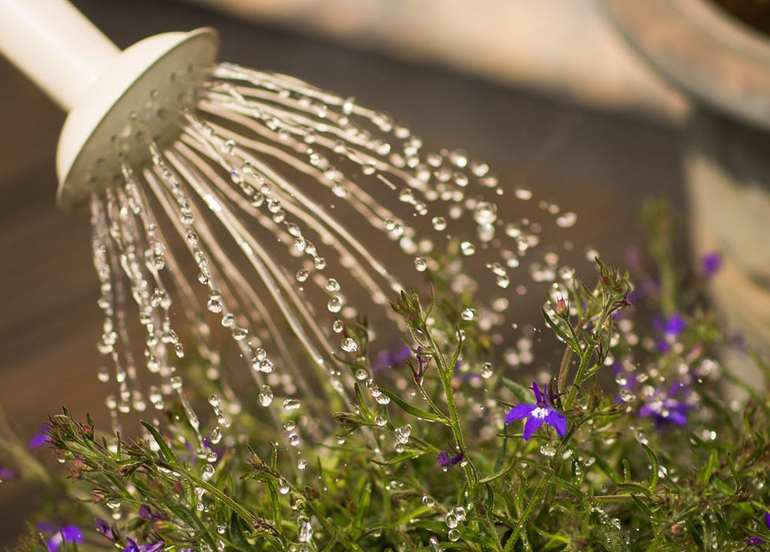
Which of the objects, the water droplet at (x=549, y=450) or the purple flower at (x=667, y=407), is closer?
the water droplet at (x=549, y=450)

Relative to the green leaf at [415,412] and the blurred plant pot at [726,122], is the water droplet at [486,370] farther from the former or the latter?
the blurred plant pot at [726,122]

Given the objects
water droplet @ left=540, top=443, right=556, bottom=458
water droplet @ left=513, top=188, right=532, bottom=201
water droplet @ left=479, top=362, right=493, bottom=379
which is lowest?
water droplet @ left=540, top=443, right=556, bottom=458

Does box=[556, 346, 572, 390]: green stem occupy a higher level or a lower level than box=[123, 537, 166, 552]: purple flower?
higher

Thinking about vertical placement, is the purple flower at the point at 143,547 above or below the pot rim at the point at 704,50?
below

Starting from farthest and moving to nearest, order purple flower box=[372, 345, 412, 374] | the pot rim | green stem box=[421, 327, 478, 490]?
the pot rim < purple flower box=[372, 345, 412, 374] < green stem box=[421, 327, 478, 490]

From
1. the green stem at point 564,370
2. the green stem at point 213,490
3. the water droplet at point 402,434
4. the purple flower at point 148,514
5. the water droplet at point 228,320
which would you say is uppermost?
the green stem at point 564,370

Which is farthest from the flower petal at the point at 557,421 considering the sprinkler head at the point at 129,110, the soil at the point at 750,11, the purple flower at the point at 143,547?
the soil at the point at 750,11

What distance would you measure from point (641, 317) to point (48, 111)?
1.59 m

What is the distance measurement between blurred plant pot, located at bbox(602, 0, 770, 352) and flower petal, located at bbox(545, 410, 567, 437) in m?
0.57

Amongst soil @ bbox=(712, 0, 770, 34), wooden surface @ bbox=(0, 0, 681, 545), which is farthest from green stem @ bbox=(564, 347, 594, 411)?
wooden surface @ bbox=(0, 0, 681, 545)

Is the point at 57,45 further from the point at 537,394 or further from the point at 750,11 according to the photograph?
the point at 750,11

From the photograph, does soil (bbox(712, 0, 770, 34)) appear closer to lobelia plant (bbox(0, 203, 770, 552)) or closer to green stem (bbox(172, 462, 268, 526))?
lobelia plant (bbox(0, 203, 770, 552))

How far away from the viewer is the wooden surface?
5.83ft

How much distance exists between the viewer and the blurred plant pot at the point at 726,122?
1.01 meters
